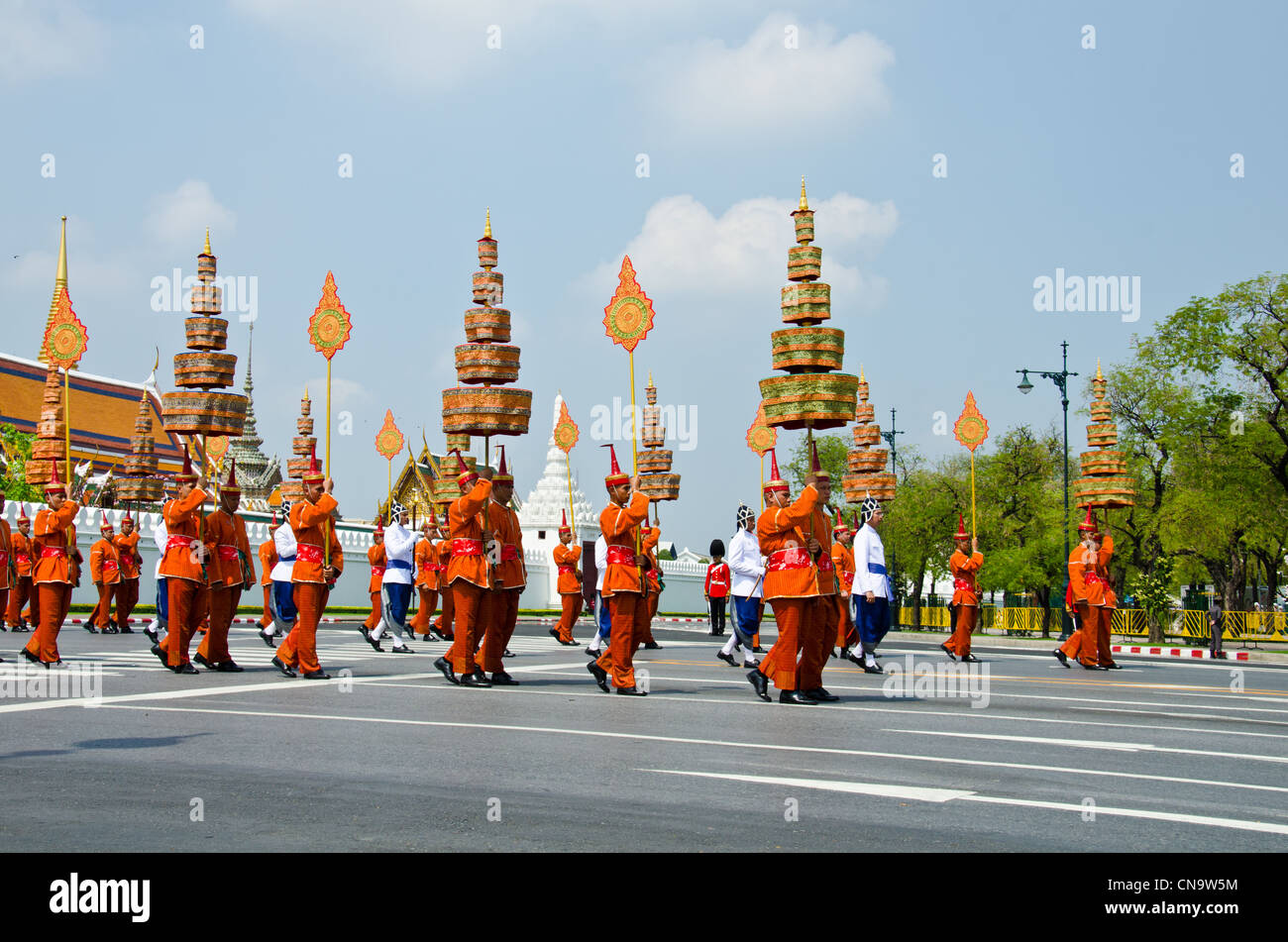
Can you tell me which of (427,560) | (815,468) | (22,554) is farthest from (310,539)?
(22,554)

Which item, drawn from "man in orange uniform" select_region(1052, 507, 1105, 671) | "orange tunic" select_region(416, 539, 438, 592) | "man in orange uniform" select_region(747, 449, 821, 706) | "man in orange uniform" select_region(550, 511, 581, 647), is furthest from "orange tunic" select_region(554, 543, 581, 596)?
"man in orange uniform" select_region(747, 449, 821, 706)

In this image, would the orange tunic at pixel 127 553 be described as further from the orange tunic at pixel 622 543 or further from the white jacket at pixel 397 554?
the orange tunic at pixel 622 543

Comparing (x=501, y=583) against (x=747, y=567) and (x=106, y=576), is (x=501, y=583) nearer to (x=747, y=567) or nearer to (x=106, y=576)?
(x=747, y=567)

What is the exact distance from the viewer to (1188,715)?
11242 millimetres

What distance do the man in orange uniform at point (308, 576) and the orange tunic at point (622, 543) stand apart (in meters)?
3.05

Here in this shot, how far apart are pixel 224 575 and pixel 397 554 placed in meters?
5.40

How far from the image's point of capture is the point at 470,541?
40.7 ft

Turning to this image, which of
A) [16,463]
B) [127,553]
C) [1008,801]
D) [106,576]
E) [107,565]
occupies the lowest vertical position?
[1008,801]

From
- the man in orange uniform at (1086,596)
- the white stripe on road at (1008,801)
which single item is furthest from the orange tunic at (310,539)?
the man in orange uniform at (1086,596)

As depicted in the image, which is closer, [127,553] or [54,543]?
[54,543]
